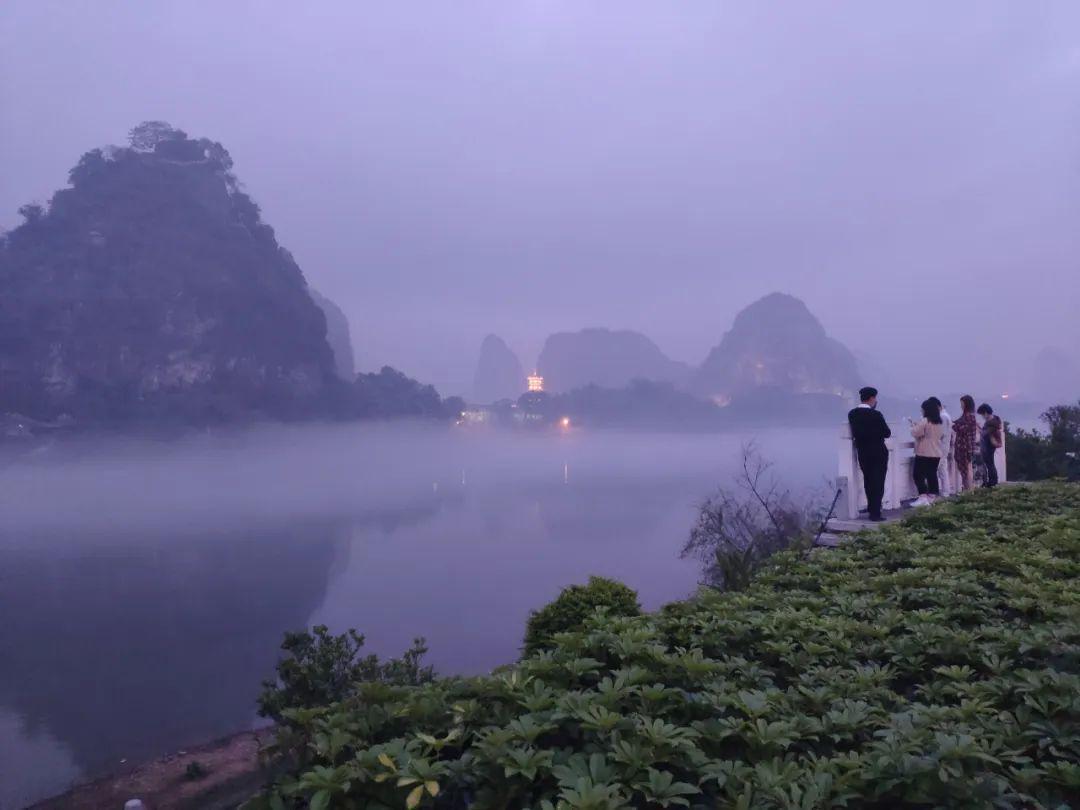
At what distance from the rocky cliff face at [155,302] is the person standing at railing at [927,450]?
274ft

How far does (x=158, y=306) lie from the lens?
89125mm

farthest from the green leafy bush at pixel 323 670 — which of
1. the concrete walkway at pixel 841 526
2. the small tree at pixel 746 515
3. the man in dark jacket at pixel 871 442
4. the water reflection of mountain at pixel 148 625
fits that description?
the water reflection of mountain at pixel 148 625

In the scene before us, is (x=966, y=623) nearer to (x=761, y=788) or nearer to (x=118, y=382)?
(x=761, y=788)

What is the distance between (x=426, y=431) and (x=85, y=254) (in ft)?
175

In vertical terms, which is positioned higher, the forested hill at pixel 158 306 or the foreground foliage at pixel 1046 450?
the forested hill at pixel 158 306

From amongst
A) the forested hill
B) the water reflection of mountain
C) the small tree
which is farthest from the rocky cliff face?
the small tree

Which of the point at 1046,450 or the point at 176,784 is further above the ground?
the point at 1046,450

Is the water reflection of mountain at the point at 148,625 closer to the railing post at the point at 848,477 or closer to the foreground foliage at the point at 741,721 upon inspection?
the railing post at the point at 848,477

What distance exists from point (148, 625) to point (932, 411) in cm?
5041

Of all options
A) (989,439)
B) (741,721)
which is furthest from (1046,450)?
(741,721)

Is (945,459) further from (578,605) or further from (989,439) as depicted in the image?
(578,605)

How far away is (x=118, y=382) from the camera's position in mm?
81062

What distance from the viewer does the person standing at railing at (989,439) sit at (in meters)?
12.5

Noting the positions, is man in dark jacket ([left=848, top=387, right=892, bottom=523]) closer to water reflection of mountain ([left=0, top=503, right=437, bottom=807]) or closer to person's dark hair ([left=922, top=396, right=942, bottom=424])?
person's dark hair ([left=922, top=396, right=942, bottom=424])
